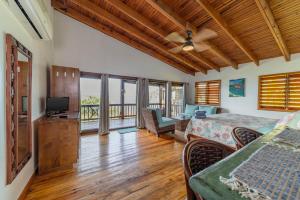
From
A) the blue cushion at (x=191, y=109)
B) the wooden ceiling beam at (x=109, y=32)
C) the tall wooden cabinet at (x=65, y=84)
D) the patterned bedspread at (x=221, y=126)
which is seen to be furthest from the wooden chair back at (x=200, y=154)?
the blue cushion at (x=191, y=109)

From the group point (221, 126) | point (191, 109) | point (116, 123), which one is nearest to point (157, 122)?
point (221, 126)

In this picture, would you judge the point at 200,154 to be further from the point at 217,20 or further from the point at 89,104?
the point at 89,104

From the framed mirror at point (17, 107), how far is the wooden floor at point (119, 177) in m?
0.58

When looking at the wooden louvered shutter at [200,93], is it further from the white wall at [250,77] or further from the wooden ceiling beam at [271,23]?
the wooden ceiling beam at [271,23]

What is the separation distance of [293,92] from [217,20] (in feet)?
10.2

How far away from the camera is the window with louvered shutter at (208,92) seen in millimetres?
5906

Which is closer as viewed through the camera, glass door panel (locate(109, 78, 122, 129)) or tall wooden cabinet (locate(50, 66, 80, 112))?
tall wooden cabinet (locate(50, 66, 80, 112))

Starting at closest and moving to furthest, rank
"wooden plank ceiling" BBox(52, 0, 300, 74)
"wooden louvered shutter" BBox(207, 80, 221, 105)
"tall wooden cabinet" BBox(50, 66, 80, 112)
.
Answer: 1. "wooden plank ceiling" BBox(52, 0, 300, 74)
2. "tall wooden cabinet" BBox(50, 66, 80, 112)
3. "wooden louvered shutter" BBox(207, 80, 221, 105)

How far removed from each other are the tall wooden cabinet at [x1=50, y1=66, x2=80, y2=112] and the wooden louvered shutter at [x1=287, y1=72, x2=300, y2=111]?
5.80 m

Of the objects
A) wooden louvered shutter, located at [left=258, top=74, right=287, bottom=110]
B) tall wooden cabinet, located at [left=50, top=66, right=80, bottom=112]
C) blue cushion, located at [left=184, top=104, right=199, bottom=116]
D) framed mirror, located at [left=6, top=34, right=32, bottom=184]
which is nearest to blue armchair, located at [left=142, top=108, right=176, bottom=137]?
blue cushion, located at [left=184, top=104, right=199, bottom=116]

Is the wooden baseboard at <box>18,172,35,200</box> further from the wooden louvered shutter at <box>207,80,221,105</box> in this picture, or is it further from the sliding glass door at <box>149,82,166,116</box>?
the wooden louvered shutter at <box>207,80,221,105</box>

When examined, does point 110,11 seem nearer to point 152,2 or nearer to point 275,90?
point 152,2

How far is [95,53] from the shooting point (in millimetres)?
4605

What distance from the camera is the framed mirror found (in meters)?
1.41
